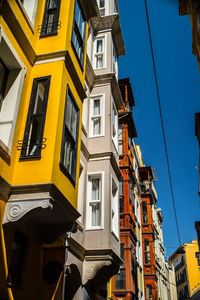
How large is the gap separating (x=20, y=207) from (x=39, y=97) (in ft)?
9.22

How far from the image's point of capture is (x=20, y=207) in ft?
20.9

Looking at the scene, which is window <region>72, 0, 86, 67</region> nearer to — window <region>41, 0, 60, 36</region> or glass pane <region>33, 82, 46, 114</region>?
window <region>41, 0, 60, 36</region>

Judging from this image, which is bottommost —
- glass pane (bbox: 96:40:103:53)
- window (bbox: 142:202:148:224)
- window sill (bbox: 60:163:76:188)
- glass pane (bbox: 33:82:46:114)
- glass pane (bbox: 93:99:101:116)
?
window sill (bbox: 60:163:76:188)

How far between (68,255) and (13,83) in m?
4.86

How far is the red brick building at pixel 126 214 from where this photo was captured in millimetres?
19614

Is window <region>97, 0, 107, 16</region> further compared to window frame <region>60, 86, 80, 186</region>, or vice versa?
window <region>97, 0, 107, 16</region>

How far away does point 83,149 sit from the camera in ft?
38.1

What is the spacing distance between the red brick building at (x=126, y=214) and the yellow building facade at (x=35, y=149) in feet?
40.6

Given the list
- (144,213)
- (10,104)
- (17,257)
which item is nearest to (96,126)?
(10,104)

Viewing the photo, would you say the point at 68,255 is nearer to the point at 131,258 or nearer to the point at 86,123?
the point at 86,123

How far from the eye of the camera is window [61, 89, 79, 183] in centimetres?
784

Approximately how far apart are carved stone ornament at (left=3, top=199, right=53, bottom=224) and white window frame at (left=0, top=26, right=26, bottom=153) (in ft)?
3.79

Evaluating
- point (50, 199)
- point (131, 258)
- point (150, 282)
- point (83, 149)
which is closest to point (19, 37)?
point (50, 199)

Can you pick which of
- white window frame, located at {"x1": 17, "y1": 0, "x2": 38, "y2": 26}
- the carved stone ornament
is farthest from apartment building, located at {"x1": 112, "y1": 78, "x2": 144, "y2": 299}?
white window frame, located at {"x1": 17, "y1": 0, "x2": 38, "y2": 26}
